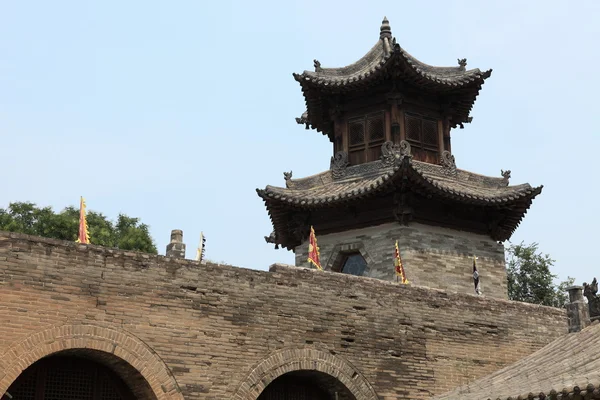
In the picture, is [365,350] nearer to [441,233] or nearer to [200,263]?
[200,263]

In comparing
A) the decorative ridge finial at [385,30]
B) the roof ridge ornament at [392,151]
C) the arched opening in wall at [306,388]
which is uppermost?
the decorative ridge finial at [385,30]

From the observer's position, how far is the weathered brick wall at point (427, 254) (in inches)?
674

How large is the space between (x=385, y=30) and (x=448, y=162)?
402cm

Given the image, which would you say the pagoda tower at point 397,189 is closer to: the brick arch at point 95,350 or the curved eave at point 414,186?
the curved eave at point 414,186

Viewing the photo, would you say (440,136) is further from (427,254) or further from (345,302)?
(345,302)

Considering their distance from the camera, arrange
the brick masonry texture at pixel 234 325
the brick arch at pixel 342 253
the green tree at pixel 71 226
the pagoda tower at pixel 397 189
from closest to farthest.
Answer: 1. the brick masonry texture at pixel 234 325
2. the pagoda tower at pixel 397 189
3. the brick arch at pixel 342 253
4. the green tree at pixel 71 226

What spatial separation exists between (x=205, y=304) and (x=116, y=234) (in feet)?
54.7

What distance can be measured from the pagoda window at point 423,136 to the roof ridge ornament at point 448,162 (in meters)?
0.21

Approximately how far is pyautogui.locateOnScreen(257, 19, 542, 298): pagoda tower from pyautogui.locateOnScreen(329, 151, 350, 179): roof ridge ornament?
28 millimetres

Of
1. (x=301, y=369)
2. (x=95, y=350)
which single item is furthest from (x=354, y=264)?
(x=95, y=350)

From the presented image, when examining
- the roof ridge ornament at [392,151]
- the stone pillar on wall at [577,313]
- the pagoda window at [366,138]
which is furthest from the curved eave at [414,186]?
the stone pillar on wall at [577,313]

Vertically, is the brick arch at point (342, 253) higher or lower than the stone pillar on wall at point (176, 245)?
higher

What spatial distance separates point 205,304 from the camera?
1216 centimetres

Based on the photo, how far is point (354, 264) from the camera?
18.0 meters
